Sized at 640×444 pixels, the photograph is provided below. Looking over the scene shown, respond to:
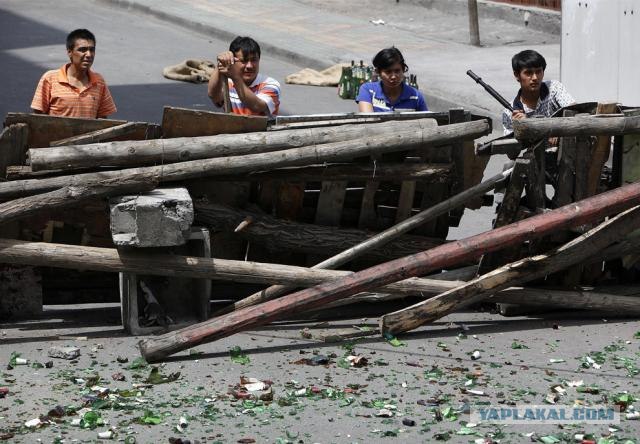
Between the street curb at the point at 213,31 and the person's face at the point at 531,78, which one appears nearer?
the person's face at the point at 531,78

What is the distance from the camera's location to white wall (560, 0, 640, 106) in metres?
11.8

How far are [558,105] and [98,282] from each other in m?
3.14

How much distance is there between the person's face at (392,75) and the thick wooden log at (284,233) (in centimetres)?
126

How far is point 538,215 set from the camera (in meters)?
7.06

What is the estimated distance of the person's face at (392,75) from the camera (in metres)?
8.34

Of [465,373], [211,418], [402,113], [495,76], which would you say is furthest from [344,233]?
[495,76]

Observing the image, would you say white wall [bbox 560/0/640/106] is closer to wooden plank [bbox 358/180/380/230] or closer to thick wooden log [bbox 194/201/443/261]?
wooden plank [bbox 358/180/380/230]

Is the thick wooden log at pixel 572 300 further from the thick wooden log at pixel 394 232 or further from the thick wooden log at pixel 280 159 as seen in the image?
the thick wooden log at pixel 280 159

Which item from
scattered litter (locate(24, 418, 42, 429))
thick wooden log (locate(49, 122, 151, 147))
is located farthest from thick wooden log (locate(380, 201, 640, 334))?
scattered litter (locate(24, 418, 42, 429))

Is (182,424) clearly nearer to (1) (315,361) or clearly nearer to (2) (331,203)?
(1) (315,361)

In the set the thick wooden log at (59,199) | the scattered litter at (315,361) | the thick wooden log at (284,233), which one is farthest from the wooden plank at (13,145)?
the scattered litter at (315,361)

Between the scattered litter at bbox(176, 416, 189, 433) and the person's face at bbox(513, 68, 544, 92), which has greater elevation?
the person's face at bbox(513, 68, 544, 92)

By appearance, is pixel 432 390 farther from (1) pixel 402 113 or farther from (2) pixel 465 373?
(1) pixel 402 113

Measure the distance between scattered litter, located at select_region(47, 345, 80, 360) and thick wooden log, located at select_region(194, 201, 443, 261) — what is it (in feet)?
3.71
